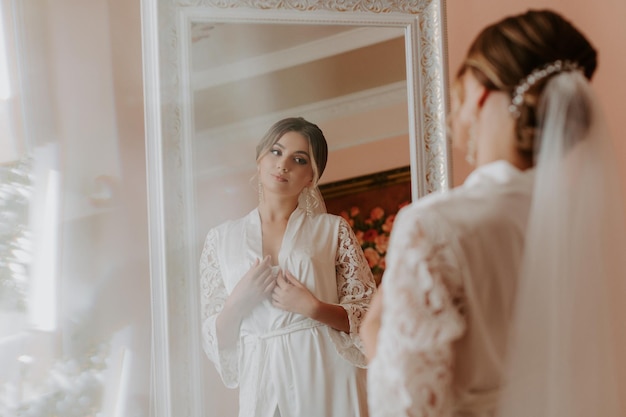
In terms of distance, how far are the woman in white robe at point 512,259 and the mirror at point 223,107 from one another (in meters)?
0.71

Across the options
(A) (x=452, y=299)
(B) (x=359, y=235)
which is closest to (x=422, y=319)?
(A) (x=452, y=299)

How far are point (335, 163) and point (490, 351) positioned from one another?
84 cm

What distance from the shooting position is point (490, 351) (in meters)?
1.21

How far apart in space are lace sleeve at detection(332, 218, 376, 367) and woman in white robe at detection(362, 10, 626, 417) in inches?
24.2

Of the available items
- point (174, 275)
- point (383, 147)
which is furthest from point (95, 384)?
point (383, 147)

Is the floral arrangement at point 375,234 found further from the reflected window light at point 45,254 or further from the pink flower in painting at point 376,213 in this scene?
the reflected window light at point 45,254

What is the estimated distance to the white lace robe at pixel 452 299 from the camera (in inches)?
45.8

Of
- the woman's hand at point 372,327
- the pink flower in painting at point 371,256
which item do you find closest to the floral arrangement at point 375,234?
the pink flower in painting at point 371,256

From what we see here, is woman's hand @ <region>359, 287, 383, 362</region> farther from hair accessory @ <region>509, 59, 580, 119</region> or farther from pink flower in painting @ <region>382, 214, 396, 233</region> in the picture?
pink flower in painting @ <region>382, 214, 396, 233</region>

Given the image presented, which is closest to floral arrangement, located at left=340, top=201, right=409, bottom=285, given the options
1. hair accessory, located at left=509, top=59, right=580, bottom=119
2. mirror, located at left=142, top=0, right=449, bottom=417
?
mirror, located at left=142, top=0, right=449, bottom=417

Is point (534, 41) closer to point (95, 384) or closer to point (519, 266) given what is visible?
point (519, 266)

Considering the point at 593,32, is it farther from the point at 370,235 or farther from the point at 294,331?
the point at 294,331

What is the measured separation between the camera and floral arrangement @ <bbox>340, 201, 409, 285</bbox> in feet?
6.59

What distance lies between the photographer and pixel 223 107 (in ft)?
6.36
